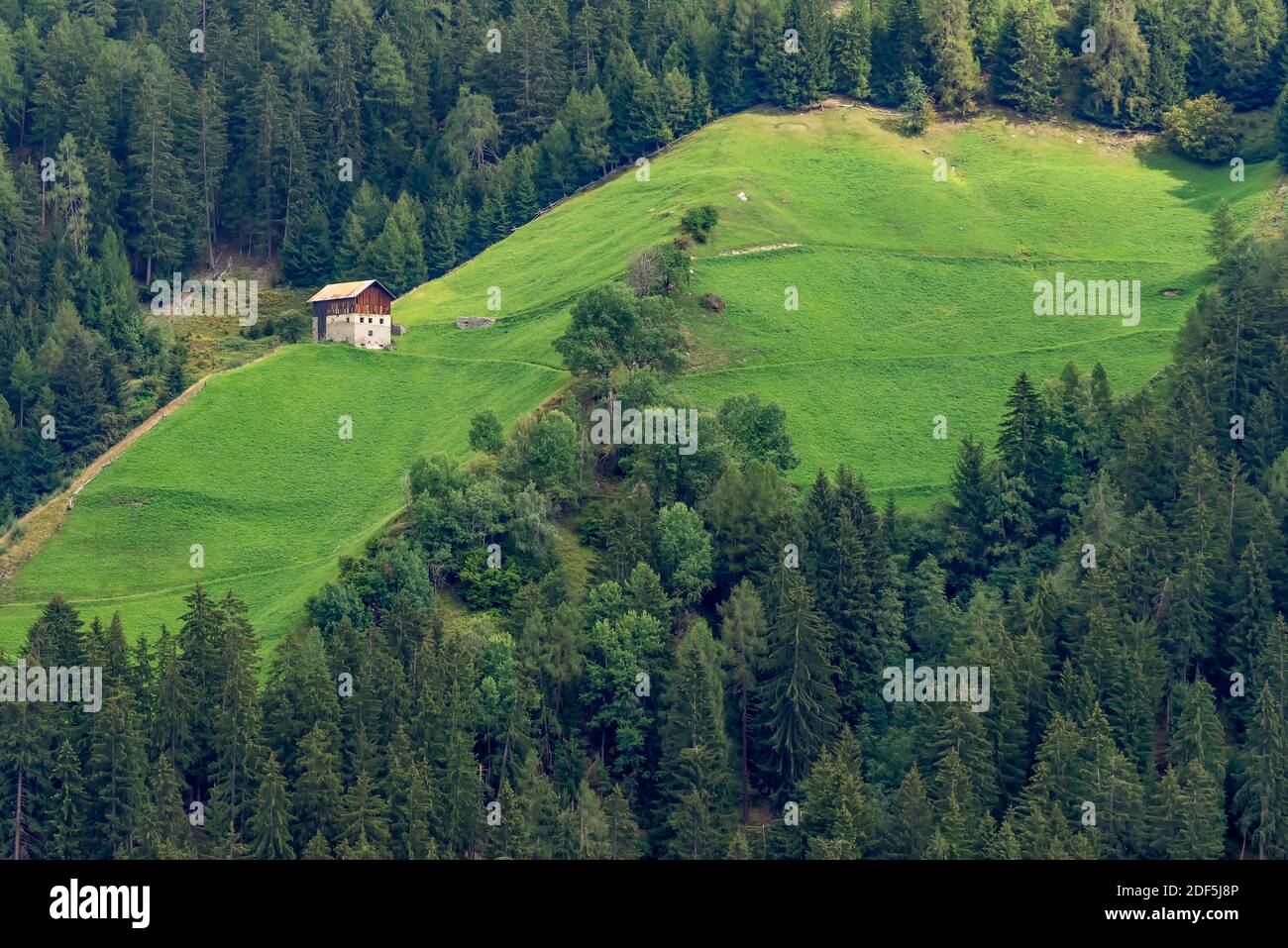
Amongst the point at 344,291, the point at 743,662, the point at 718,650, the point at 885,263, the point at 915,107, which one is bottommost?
the point at 743,662

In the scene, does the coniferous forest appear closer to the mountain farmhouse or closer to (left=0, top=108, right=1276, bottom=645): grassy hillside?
(left=0, top=108, right=1276, bottom=645): grassy hillside

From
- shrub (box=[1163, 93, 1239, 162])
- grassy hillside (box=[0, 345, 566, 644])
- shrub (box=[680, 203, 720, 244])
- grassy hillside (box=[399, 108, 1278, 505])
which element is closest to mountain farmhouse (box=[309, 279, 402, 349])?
grassy hillside (box=[0, 345, 566, 644])

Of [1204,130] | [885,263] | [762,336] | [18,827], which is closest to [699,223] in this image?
[762,336]

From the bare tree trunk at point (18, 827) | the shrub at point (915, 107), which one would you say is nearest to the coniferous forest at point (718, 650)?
the bare tree trunk at point (18, 827)

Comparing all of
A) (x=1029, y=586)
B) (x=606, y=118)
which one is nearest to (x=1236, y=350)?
(x=1029, y=586)

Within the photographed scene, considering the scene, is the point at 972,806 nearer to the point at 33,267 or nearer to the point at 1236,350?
the point at 1236,350

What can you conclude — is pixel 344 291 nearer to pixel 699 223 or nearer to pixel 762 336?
pixel 699 223
